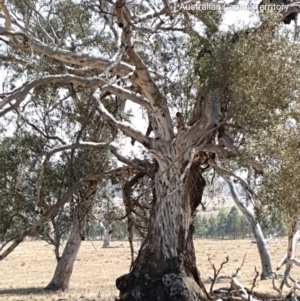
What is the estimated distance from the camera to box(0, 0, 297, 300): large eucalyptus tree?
951cm

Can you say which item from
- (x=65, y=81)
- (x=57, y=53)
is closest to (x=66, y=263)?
(x=65, y=81)

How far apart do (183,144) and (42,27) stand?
408cm

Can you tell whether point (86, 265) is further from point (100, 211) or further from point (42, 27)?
point (42, 27)

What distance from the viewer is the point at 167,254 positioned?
10.7 meters

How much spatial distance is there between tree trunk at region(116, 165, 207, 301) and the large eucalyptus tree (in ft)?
0.06

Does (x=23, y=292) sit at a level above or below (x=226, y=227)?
below

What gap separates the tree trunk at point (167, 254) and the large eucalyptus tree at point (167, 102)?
0.06 feet

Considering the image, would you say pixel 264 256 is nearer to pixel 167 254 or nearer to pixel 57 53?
pixel 167 254

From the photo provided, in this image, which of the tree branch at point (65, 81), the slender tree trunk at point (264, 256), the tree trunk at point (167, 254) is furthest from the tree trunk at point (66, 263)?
the tree branch at point (65, 81)

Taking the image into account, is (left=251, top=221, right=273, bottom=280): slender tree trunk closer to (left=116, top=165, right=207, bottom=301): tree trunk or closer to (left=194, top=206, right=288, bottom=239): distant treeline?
(left=116, top=165, right=207, bottom=301): tree trunk

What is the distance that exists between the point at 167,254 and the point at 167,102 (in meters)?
2.82

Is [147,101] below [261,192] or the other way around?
the other way around

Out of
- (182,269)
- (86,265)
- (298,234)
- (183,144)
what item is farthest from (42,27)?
(86,265)

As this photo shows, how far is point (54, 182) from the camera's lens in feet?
48.4
